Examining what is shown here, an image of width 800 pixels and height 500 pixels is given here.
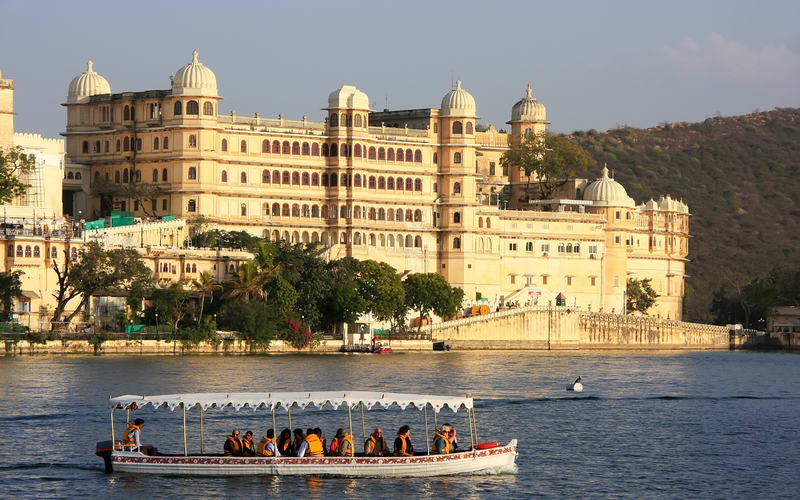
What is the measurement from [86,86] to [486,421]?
7060cm

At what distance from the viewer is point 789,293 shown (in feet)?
516

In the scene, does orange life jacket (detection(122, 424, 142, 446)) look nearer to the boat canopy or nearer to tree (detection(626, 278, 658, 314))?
the boat canopy

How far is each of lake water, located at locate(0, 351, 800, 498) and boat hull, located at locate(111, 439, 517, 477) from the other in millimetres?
297

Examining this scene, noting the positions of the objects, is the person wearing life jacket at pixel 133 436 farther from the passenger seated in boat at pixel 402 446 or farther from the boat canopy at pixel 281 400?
the passenger seated in boat at pixel 402 446

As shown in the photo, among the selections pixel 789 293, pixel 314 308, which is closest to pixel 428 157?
pixel 314 308

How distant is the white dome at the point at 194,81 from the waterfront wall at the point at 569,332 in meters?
23.8

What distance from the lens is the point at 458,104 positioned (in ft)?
468

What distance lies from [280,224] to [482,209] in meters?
18.3

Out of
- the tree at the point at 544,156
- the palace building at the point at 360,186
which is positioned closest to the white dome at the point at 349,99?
the palace building at the point at 360,186

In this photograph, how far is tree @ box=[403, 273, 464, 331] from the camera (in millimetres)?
130375

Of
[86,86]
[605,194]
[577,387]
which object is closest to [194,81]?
[86,86]

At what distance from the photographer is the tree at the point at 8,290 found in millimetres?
105875

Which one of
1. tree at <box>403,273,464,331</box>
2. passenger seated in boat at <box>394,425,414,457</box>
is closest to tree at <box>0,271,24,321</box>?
tree at <box>403,273,464,331</box>

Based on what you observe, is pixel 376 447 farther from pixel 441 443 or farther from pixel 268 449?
pixel 268 449
